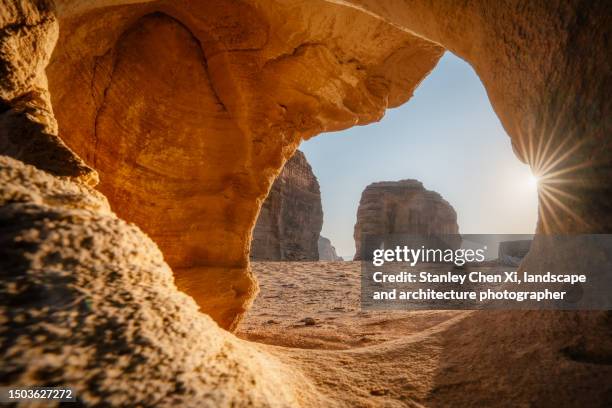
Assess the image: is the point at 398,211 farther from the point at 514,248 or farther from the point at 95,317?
the point at 95,317

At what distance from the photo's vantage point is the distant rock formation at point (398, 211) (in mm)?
30391

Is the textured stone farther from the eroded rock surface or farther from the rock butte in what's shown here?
the eroded rock surface

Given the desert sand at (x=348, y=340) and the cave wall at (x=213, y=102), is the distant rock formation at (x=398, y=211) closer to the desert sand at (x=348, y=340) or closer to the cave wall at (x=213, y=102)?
the desert sand at (x=348, y=340)

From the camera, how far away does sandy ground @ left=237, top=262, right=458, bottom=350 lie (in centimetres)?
459

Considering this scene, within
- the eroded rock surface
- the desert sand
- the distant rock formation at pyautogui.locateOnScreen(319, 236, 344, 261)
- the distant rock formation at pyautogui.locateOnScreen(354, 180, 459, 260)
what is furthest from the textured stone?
the distant rock formation at pyautogui.locateOnScreen(319, 236, 344, 261)

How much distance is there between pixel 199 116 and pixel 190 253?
1.93 m

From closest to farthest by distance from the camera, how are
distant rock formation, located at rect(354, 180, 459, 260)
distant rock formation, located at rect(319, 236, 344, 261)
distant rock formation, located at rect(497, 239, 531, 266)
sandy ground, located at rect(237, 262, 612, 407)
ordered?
sandy ground, located at rect(237, 262, 612, 407) < distant rock formation, located at rect(497, 239, 531, 266) < distant rock formation, located at rect(354, 180, 459, 260) < distant rock formation, located at rect(319, 236, 344, 261)

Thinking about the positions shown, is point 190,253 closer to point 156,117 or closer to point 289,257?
point 156,117

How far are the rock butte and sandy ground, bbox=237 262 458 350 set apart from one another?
44.7 inches

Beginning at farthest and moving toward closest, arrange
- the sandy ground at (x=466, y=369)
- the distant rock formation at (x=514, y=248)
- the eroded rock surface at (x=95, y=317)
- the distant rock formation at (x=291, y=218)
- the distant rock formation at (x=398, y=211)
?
the distant rock formation at (x=398, y=211) < the distant rock formation at (x=514, y=248) < the distant rock formation at (x=291, y=218) < the sandy ground at (x=466, y=369) < the eroded rock surface at (x=95, y=317)

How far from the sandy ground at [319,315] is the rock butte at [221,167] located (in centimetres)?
114

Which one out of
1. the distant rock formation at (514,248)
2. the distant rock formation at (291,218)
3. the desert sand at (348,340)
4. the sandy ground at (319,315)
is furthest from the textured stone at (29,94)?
the distant rock formation at (514,248)

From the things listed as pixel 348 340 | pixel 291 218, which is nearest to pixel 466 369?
pixel 348 340

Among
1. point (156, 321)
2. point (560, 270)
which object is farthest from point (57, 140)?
point (560, 270)
